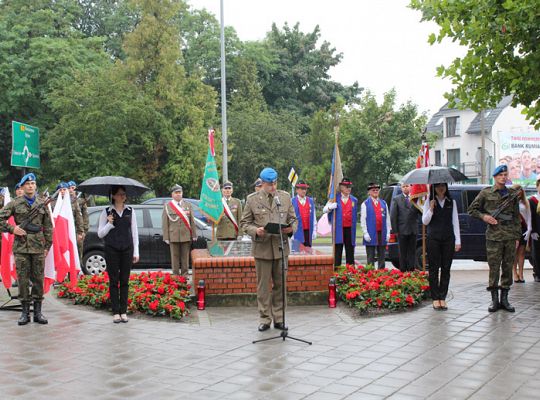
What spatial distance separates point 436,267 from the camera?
394 inches

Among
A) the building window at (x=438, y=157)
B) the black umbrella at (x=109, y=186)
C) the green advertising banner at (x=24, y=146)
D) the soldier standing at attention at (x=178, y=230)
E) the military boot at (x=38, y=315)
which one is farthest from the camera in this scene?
the building window at (x=438, y=157)

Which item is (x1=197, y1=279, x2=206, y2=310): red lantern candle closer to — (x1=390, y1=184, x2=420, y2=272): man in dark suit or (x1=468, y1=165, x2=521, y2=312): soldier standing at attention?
(x1=468, y1=165, x2=521, y2=312): soldier standing at attention

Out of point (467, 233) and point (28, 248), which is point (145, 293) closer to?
point (28, 248)

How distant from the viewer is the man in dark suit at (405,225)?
41.7 ft

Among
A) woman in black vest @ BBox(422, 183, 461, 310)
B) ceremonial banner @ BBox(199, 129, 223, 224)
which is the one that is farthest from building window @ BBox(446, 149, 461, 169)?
woman in black vest @ BBox(422, 183, 461, 310)

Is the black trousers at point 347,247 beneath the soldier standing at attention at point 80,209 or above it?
beneath

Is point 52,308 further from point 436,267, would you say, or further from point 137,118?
point 137,118

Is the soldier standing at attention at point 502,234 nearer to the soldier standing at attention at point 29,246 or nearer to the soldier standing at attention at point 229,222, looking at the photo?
the soldier standing at attention at point 229,222

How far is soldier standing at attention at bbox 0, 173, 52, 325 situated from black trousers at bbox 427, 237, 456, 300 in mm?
5361

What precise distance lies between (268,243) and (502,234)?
3.45 m

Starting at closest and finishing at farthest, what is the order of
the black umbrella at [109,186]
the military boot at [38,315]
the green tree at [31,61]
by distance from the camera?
the military boot at [38,315] → the black umbrella at [109,186] → the green tree at [31,61]

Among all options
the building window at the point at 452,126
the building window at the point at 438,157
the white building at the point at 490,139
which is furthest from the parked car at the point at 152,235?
the building window at the point at 438,157

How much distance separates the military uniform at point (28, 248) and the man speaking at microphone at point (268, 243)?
9.28 feet

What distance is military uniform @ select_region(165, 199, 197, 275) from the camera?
12508 millimetres
